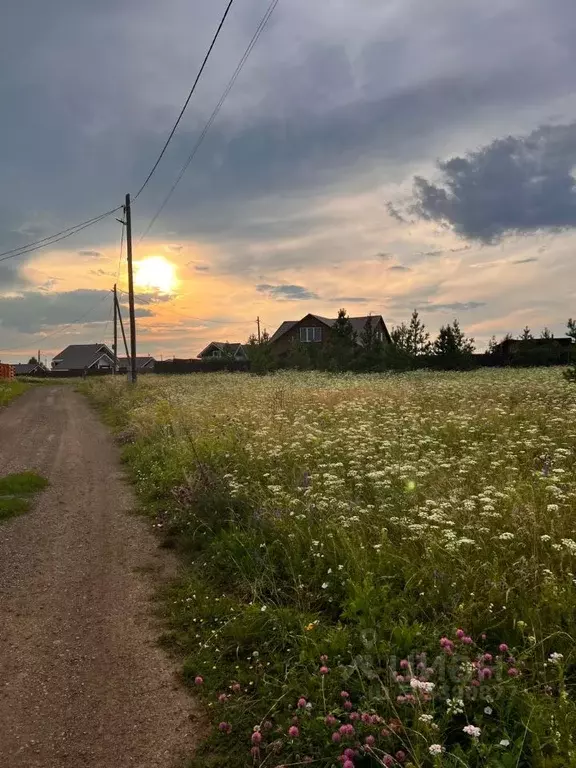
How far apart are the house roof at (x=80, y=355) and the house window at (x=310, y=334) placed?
49.5m

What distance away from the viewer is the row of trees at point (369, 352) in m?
38.7

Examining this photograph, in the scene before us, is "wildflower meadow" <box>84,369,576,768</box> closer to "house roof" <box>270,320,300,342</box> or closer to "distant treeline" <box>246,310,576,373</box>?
"distant treeline" <box>246,310,576,373</box>

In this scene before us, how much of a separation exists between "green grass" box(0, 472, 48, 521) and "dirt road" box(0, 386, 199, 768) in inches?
9.4

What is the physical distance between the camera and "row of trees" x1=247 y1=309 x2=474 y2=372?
3866cm

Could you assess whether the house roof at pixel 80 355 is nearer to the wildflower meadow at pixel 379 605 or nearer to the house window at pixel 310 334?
the house window at pixel 310 334

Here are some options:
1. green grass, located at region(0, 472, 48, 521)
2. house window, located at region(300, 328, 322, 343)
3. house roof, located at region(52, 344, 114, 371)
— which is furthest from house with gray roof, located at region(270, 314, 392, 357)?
green grass, located at region(0, 472, 48, 521)

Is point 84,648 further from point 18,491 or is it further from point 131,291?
point 131,291

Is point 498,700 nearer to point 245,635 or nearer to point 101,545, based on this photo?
point 245,635

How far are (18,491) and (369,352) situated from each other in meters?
34.8

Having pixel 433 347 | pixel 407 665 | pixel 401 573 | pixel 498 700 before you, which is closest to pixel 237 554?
pixel 401 573

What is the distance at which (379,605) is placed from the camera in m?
3.83

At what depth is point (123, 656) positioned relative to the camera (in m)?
3.96

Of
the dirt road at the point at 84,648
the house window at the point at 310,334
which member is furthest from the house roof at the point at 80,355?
the dirt road at the point at 84,648

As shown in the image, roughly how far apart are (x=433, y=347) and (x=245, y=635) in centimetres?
3719
